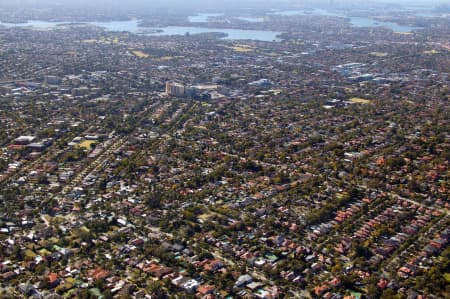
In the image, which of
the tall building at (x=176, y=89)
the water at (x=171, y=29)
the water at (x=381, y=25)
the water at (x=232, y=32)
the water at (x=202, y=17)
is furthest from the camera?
the water at (x=202, y=17)

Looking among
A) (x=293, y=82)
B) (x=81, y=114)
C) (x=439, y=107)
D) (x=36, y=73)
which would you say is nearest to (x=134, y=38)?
(x=36, y=73)

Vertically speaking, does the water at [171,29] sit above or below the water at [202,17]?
below

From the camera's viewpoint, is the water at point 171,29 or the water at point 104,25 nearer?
the water at point 171,29

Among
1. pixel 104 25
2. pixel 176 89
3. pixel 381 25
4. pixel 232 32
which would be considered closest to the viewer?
pixel 176 89

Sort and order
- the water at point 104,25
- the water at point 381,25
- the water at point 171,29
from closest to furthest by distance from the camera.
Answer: the water at point 171,29 < the water at point 104,25 < the water at point 381,25

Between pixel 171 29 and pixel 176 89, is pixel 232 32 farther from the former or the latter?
pixel 176 89

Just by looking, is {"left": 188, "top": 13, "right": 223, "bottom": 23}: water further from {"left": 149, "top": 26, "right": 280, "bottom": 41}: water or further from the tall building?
the tall building

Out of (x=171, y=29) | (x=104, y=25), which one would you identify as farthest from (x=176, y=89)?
(x=104, y=25)

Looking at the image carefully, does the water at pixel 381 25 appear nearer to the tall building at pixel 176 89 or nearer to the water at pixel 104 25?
the water at pixel 104 25

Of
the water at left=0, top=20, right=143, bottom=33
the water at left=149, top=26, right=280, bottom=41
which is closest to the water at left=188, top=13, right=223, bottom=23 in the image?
the water at left=0, top=20, right=143, bottom=33

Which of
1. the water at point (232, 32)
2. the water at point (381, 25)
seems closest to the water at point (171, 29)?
the water at point (232, 32)

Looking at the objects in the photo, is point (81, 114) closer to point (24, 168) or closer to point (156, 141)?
point (156, 141)
